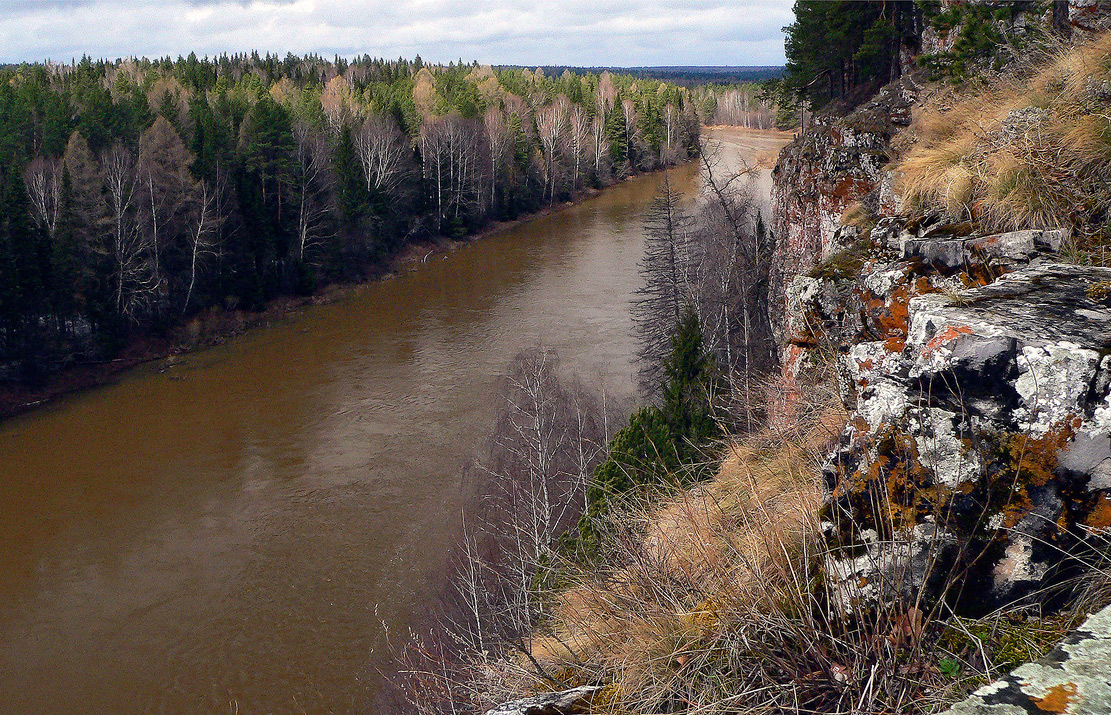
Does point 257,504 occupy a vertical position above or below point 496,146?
below

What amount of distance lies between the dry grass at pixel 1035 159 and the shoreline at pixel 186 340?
2760cm

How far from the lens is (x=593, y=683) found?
3207 mm

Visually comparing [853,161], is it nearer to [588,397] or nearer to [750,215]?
[588,397]

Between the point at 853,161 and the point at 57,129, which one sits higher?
the point at 57,129

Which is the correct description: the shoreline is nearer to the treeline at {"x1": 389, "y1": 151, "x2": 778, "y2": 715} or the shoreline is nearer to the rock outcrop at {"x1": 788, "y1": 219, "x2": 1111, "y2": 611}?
the treeline at {"x1": 389, "y1": 151, "x2": 778, "y2": 715}

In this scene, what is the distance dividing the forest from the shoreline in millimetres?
440

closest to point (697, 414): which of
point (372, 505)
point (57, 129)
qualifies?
point (372, 505)

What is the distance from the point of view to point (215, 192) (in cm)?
3456

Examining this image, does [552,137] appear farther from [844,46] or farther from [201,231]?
[844,46]

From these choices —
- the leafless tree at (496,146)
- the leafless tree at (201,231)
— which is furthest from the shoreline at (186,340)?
the leafless tree at (496,146)

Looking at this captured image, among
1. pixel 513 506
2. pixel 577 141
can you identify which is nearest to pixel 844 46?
pixel 513 506

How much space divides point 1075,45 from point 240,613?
51.1ft

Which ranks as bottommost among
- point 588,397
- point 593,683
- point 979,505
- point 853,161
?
point 588,397

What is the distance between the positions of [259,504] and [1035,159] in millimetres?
18036
